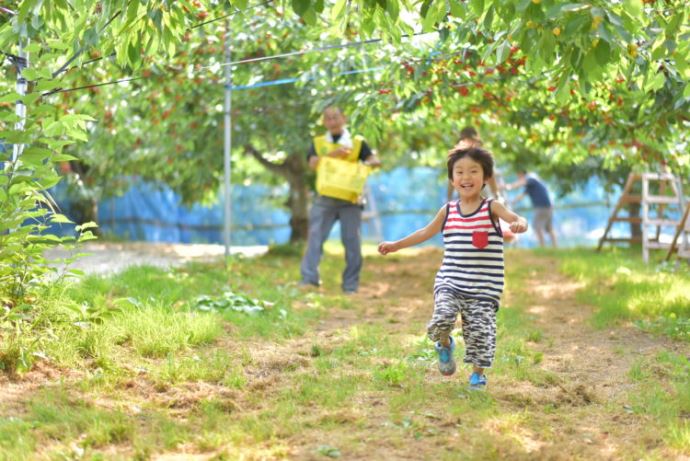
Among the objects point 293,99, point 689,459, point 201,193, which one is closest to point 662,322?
point 689,459

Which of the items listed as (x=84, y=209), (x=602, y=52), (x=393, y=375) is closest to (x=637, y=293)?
(x=393, y=375)

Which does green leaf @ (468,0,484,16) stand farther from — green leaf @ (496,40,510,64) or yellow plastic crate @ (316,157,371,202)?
yellow plastic crate @ (316,157,371,202)

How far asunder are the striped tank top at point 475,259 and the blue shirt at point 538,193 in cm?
1102

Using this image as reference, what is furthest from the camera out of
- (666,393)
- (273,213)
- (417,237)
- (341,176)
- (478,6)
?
(273,213)

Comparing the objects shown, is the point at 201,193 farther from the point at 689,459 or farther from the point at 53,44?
the point at 689,459

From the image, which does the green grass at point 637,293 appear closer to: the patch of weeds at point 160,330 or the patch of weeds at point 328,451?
the patch of weeds at point 160,330

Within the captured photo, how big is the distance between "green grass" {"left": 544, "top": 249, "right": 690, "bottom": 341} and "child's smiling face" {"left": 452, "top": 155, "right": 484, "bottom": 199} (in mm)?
2382

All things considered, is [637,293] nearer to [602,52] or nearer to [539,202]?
[602,52]

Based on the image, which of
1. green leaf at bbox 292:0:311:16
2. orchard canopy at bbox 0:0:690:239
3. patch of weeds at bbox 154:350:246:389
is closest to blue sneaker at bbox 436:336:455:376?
patch of weeds at bbox 154:350:246:389

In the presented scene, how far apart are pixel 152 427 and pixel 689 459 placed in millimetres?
2344

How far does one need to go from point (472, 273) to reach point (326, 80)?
416cm

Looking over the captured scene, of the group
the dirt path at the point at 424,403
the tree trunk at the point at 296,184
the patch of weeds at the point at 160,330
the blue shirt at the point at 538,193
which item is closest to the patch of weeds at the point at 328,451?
the dirt path at the point at 424,403

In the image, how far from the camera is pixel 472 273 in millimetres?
4672

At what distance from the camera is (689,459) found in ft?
11.7
